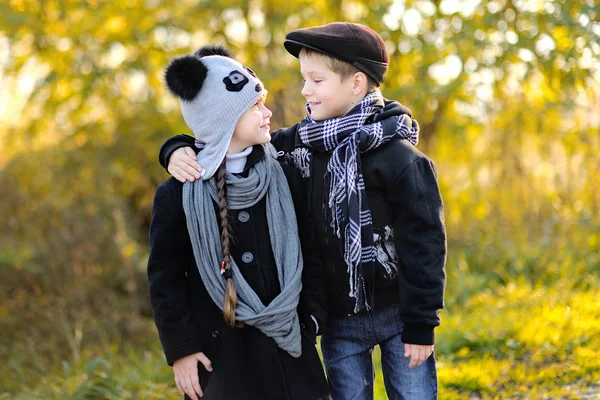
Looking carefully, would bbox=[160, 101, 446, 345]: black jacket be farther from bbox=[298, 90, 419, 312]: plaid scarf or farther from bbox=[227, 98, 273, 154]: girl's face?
bbox=[227, 98, 273, 154]: girl's face

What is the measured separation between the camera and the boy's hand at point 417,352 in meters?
2.52

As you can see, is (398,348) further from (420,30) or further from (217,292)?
(420,30)

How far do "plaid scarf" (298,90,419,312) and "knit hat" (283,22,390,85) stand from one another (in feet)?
0.40

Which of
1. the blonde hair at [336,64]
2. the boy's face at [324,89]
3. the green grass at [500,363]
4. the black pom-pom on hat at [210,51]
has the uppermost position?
the black pom-pom on hat at [210,51]

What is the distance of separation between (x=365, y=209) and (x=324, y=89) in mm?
437

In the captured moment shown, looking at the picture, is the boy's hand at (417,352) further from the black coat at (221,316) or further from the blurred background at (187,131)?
the blurred background at (187,131)

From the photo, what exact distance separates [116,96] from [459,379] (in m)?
4.42

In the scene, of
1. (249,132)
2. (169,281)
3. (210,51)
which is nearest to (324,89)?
(249,132)

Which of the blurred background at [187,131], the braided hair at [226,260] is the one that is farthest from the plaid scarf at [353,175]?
the blurred background at [187,131]

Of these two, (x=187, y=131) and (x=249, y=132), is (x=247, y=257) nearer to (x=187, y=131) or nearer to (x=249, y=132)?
(x=249, y=132)

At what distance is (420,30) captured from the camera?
5945 mm

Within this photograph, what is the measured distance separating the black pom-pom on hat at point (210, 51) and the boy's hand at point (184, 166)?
339mm

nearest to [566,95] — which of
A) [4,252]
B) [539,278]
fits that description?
[539,278]

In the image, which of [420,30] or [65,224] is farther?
[65,224]
